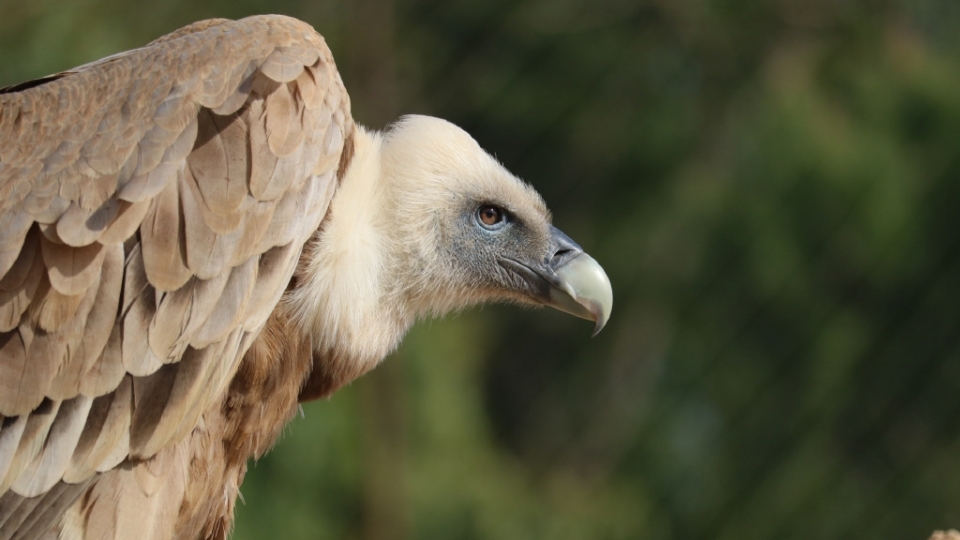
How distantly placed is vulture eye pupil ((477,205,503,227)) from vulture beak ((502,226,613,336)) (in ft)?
0.35

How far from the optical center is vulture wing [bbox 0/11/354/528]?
226 cm

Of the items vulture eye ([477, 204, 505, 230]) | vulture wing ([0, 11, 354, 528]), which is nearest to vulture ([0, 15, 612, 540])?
vulture wing ([0, 11, 354, 528])

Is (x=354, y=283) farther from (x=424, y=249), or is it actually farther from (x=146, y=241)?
(x=146, y=241)

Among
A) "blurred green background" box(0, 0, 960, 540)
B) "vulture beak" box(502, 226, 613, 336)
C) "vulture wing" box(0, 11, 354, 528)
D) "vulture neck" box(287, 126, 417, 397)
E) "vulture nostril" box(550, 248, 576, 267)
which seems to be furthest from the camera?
"blurred green background" box(0, 0, 960, 540)

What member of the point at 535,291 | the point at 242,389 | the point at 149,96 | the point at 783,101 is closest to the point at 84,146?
the point at 149,96

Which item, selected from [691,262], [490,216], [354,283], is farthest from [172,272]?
[691,262]

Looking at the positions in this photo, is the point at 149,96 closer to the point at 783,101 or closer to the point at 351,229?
the point at 351,229

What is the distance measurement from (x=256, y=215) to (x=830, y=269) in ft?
22.4

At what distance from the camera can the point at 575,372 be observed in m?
9.38

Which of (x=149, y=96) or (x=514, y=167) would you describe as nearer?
(x=149, y=96)

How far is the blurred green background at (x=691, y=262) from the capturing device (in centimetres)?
786

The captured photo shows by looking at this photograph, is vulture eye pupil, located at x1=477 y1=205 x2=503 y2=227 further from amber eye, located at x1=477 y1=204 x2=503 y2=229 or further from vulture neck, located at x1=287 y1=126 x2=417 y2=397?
vulture neck, located at x1=287 y1=126 x2=417 y2=397

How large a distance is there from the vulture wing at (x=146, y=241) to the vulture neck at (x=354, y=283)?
16 centimetres

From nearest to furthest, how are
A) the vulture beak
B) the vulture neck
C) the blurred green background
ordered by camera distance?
the vulture neck < the vulture beak < the blurred green background
